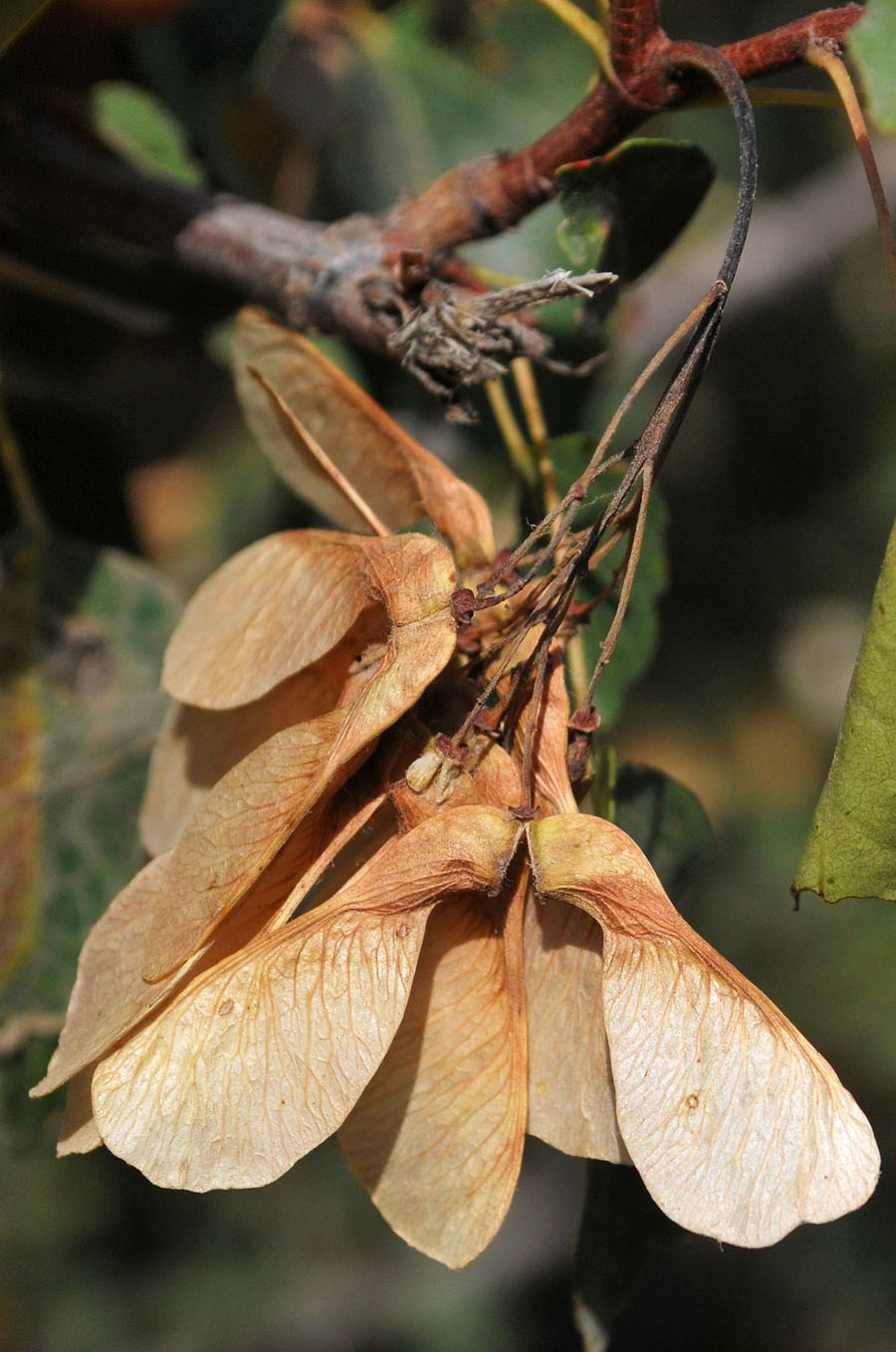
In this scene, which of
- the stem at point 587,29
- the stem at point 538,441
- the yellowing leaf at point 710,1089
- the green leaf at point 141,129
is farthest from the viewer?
the green leaf at point 141,129

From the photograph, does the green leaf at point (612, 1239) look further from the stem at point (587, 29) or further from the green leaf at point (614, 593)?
the stem at point (587, 29)

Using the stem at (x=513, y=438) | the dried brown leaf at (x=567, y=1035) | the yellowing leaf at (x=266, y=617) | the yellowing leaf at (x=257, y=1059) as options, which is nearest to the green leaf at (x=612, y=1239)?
the dried brown leaf at (x=567, y=1035)

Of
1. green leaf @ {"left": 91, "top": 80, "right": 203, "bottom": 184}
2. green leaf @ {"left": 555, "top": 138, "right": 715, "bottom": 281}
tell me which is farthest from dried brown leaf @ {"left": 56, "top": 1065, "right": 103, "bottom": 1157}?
green leaf @ {"left": 91, "top": 80, "right": 203, "bottom": 184}

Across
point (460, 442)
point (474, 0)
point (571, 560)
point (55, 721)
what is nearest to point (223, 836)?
point (571, 560)

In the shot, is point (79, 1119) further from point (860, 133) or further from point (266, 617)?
point (860, 133)

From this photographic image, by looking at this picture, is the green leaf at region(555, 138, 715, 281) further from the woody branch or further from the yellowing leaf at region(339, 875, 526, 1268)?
the yellowing leaf at region(339, 875, 526, 1268)

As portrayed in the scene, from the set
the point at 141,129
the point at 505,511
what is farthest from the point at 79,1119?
the point at 141,129

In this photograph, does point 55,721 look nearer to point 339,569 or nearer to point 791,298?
point 339,569
